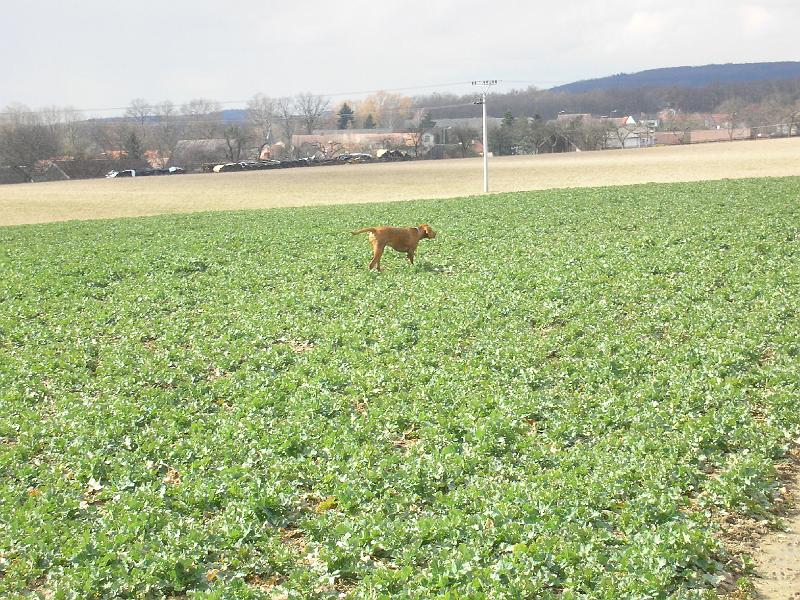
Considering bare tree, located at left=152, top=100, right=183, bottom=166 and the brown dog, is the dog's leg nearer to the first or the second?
the brown dog

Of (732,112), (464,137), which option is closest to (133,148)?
(464,137)

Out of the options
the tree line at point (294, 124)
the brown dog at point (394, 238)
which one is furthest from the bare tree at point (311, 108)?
the brown dog at point (394, 238)

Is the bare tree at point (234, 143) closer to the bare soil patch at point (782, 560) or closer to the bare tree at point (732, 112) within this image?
the bare tree at point (732, 112)

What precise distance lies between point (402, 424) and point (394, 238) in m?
9.63

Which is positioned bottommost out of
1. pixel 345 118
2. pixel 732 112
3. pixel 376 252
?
pixel 376 252

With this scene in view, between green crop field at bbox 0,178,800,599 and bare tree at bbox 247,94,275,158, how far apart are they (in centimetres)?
12274

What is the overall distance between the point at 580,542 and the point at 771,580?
1447 mm

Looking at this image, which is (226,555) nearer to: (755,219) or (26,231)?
(755,219)

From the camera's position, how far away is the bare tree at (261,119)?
478 ft

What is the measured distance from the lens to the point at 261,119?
570 ft

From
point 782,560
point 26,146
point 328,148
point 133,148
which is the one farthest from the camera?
point 328,148

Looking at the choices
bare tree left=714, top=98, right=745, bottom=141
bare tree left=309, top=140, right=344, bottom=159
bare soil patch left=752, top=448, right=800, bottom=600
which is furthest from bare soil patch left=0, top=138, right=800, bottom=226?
bare tree left=714, top=98, right=745, bottom=141

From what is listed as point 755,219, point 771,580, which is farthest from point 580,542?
point 755,219

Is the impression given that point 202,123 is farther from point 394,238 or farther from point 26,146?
point 394,238
